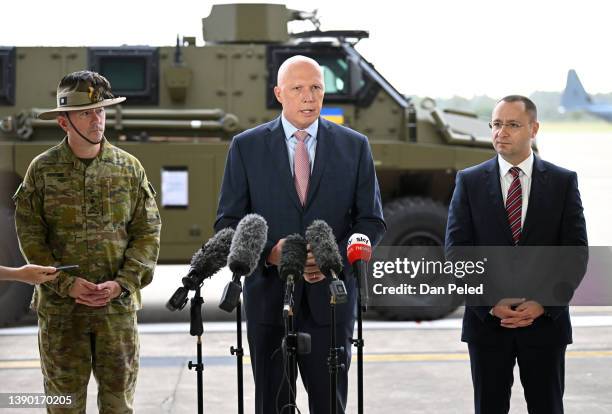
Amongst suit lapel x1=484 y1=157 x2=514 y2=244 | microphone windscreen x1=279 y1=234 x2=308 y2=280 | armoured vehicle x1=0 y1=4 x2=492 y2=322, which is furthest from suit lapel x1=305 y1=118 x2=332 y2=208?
armoured vehicle x1=0 y1=4 x2=492 y2=322

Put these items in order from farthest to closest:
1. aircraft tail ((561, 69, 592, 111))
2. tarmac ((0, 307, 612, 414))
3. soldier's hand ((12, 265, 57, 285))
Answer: aircraft tail ((561, 69, 592, 111)), tarmac ((0, 307, 612, 414)), soldier's hand ((12, 265, 57, 285))

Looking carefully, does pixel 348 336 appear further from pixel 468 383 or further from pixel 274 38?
pixel 274 38

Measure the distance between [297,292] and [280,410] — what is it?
0.46 meters

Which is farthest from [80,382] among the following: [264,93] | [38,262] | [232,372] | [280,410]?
[264,93]

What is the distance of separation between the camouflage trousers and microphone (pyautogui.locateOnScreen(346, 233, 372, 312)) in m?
1.10

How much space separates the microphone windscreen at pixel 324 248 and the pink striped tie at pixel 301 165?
0.45 metres

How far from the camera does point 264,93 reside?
9.82 meters

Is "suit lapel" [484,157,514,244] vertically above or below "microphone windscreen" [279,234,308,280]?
above

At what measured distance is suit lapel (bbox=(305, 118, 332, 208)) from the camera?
4250 millimetres

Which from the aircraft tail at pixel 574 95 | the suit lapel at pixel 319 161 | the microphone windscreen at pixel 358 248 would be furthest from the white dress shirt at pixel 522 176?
the aircraft tail at pixel 574 95

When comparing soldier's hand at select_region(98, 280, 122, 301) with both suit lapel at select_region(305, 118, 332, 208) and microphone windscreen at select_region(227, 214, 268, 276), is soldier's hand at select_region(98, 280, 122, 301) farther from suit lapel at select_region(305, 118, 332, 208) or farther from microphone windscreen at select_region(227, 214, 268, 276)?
suit lapel at select_region(305, 118, 332, 208)

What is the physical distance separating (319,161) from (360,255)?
0.58 m

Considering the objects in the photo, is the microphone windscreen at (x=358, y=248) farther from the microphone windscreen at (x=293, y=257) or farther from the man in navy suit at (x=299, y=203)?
the man in navy suit at (x=299, y=203)

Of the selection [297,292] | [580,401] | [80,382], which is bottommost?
[580,401]
